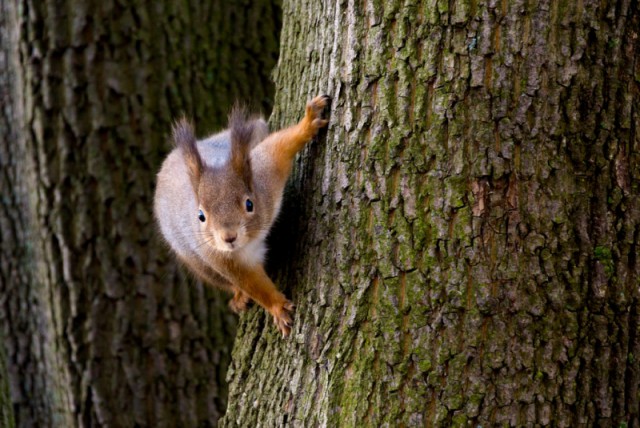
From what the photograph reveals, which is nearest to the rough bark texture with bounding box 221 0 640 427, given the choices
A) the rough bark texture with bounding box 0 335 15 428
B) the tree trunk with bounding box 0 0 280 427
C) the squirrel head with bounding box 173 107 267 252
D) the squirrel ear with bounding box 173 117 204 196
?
the squirrel head with bounding box 173 107 267 252

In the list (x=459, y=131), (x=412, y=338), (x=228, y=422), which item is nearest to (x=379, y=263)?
(x=412, y=338)

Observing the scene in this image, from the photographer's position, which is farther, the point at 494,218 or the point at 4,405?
the point at 4,405

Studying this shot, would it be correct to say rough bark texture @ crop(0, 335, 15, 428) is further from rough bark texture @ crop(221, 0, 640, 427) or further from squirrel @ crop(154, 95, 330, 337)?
rough bark texture @ crop(221, 0, 640, 427)

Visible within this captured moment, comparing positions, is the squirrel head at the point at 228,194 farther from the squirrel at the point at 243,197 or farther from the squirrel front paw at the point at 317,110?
the squirrel front paw at the point at 317,110

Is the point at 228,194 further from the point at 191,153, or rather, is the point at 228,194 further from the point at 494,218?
the point at 494,218

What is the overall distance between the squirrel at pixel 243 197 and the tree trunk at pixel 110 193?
1293mm

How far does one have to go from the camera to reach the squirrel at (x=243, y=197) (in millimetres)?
2789

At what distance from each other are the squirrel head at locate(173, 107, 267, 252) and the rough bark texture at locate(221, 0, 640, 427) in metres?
0.49

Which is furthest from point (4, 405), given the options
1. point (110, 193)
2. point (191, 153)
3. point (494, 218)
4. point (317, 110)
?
point (494, 218)

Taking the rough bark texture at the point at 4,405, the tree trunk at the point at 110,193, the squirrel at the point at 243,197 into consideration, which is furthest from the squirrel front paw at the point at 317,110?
the rough bark texture at the point at 4,405

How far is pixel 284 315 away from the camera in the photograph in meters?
2.76

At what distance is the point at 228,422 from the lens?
3.04 metres

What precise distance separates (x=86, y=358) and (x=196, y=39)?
1743 mm

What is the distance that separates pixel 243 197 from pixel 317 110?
1.41 ft
